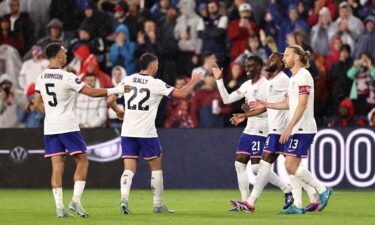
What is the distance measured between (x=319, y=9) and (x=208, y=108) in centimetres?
386

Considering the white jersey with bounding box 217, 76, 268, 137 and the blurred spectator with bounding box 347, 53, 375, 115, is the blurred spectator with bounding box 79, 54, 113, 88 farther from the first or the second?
the white jersey with bounding box 217, 76, 268, 137

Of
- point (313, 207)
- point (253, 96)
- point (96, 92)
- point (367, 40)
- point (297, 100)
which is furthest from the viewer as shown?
point (367, 40)

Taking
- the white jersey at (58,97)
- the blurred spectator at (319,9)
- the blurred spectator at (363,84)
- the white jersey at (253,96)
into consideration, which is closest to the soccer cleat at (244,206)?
the white jersey at (253,96)

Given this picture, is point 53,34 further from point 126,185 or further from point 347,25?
point 126,185

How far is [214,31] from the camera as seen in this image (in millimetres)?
24219

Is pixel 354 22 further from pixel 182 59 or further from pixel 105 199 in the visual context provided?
pixel 105 199

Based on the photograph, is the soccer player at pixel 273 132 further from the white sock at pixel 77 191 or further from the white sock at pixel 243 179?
the white sock at pixel 77 191

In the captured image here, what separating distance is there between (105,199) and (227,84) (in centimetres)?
486

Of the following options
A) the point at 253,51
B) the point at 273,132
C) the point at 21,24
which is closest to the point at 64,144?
the point at 273,132

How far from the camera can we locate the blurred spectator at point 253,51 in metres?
23.3

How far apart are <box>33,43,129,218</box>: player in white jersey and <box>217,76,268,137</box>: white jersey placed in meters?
2.03

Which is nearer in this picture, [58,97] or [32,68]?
[58,97]

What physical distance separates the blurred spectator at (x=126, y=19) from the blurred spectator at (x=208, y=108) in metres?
2.91

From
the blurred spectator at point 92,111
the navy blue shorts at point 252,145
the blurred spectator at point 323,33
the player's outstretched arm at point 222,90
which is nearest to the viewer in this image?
the player's outstretched arm at point 222,90
